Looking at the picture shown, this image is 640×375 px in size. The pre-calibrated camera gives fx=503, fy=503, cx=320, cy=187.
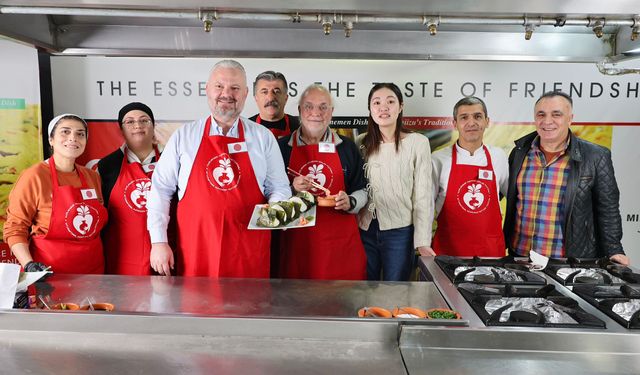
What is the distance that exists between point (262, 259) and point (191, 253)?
346mm

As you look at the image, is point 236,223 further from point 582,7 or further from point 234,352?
point 582,7

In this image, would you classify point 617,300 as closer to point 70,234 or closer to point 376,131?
point 376,131

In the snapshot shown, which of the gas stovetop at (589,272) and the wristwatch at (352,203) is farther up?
the wristwatch at (352,203)

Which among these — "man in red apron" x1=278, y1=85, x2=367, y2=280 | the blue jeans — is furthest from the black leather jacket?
"man in red apron" x1=278, y1=85, x2=367, y2=280

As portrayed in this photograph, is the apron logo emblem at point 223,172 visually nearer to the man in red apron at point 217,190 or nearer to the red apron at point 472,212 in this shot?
the man in red apron at point 217,190

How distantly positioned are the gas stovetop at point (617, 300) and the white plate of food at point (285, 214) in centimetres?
120

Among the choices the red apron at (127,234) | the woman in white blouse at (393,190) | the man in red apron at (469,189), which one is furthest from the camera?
the man in red apron at (469,189)

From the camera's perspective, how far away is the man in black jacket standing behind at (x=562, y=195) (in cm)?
275

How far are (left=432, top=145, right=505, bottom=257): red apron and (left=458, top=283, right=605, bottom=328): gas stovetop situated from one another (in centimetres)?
132

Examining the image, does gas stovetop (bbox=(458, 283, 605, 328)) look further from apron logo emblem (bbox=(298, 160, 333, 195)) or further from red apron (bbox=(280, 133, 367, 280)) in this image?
apron logo emblem (bbox=(298, 160, 333, 195))

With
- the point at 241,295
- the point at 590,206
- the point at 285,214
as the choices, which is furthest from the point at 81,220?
the point at 590,206

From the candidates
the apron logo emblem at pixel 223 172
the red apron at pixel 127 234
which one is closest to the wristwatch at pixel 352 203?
the apron logo emblem at pixel 223 172

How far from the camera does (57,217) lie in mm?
2412

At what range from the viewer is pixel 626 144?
10.3ft
